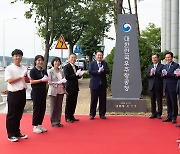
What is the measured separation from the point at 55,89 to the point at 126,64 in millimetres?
3190

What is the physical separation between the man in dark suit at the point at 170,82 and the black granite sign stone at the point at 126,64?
1794 millimetres

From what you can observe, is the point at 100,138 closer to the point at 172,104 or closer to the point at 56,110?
the point at 56,110

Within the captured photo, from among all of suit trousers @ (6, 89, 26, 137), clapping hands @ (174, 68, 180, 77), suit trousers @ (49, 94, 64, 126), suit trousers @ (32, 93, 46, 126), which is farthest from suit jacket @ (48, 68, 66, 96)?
clapping hands @ (174, 68, 180, 77)

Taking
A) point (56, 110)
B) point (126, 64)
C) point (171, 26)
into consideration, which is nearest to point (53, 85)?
point (56, 110)

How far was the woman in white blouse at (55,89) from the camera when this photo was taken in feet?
25.4

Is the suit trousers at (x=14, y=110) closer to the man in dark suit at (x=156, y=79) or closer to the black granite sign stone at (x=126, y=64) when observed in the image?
the man in dark suit at (x=156, y=79)

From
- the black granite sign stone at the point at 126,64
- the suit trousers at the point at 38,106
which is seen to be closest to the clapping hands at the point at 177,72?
the black granite sign stone at the point at 126,64

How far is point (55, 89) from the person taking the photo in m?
7.78

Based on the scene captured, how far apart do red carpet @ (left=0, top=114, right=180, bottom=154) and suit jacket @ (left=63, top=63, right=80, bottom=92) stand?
34.0 inches

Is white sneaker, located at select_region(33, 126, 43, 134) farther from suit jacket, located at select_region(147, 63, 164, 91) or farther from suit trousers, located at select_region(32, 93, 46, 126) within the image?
suit jacket, located at select_region(147, 63, 164, 91)

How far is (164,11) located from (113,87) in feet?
54.5

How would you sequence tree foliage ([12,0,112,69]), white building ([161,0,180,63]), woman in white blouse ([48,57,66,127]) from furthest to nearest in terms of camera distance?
white building ([161,0,180,63]), tree foliage ([12,0,112,69]), woman in white blouse ([48,57,66,127])

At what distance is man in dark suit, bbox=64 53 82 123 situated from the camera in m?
8.22

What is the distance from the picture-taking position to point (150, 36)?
40.4 metres
